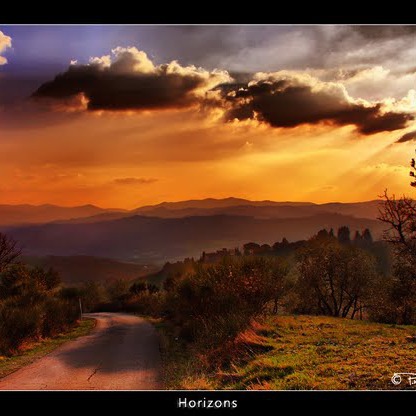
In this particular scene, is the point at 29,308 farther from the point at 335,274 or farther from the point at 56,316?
the point at 335,274

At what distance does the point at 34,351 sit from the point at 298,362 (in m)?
9.67

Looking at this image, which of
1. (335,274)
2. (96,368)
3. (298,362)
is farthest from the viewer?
(335,274)

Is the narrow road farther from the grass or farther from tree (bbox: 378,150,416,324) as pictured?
tree (bbox: 378,150,416,324)

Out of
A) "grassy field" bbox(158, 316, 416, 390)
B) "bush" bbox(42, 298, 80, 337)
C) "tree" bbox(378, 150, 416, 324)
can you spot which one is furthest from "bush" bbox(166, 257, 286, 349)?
"bush" bbox(42, 298, 80, 337)

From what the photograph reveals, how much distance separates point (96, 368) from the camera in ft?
39.7

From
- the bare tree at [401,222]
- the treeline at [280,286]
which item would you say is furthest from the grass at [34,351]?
→ the bare tree at [401,222]

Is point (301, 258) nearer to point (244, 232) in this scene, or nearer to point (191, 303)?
point (191, 303)

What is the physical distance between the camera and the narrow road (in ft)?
31.8

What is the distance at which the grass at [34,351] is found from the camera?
41.3 ft

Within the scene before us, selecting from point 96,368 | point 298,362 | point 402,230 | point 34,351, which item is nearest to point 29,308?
point 34,351

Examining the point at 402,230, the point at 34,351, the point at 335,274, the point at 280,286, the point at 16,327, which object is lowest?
the point at 34,351

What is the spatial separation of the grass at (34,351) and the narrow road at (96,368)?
31 cm

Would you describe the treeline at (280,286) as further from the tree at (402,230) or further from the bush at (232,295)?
the tree at (402,230)
